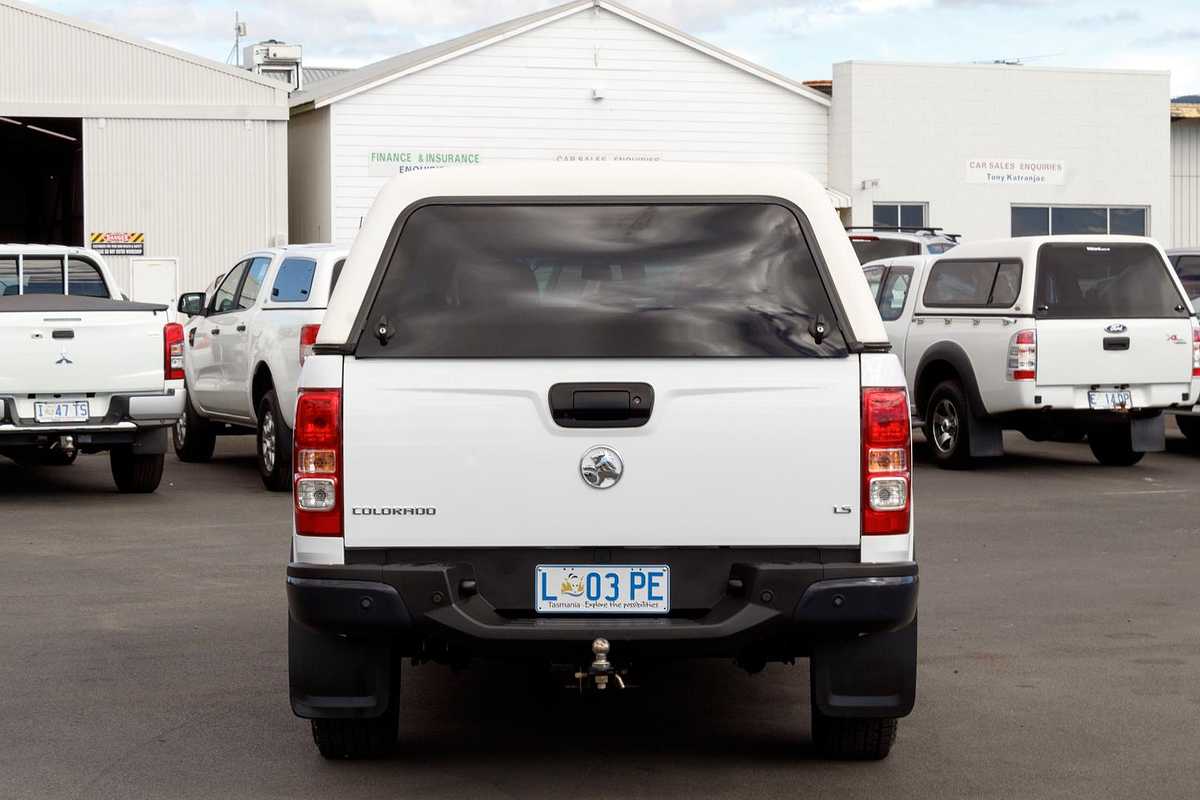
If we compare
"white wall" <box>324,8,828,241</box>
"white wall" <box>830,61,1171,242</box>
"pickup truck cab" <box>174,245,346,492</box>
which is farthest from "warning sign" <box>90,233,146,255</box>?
"pickup truck cab" <box>174,245,346,492</box>

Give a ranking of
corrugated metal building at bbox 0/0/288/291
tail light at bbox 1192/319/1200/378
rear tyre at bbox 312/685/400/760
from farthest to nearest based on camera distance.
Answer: corrugated metal building at bbox 0/0/288/291, tail light at bbox 1192/319/1200/378, rear tyre at bbox 312/685/400/760

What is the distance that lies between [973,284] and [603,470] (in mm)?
10672

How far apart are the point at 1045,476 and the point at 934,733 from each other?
30.7 feet

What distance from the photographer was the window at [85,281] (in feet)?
48.8

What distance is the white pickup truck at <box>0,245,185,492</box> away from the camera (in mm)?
12953

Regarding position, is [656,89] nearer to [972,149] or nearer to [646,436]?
[972,149]

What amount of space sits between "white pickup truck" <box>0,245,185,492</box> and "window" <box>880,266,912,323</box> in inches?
262

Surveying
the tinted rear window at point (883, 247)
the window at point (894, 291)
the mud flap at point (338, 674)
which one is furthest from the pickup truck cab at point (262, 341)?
the tinted rear window at point (883, 247)

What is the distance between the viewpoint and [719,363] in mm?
5453

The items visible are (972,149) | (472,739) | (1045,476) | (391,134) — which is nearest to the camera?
(472,739)

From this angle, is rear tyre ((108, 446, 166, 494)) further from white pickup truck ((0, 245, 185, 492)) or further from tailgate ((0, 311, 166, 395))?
tailgate ((0, 311, 166, 395))

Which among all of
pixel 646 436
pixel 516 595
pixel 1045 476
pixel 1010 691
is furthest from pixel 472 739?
pixel 1045 476

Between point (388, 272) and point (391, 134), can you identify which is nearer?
point (388, 272)

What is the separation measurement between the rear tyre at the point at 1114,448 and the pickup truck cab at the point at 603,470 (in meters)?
11.0
